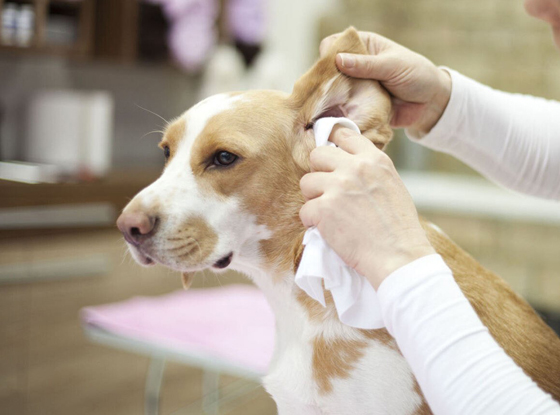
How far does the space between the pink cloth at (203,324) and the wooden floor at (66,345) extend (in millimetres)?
594

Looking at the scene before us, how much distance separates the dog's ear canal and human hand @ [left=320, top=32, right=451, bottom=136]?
2 centimetres

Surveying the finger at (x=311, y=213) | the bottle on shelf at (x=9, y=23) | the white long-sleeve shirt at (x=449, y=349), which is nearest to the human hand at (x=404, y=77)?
the finger at (x=311, y=213)

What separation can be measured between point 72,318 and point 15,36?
1189mm

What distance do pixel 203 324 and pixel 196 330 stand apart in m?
0.06

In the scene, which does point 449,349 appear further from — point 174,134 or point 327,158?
point 174,134

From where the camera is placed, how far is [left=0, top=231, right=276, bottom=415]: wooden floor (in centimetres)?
227

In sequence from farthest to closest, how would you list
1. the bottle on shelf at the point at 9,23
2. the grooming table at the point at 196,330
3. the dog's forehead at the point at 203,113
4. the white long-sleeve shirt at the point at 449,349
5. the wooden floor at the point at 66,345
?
the bottle on shelf at the point at 9,23 < the wooden floor at the point at 66,345 < the grooming table at the point at 196,330 < the dog's forehead at the point at 203,113 < the white long-sleeve shirt at the point at 449,349

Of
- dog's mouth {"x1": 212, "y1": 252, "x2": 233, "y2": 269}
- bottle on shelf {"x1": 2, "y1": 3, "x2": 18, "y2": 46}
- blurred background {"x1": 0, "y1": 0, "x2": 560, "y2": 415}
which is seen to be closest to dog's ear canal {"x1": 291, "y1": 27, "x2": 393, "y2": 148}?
dog's mouth {"x1": 212, "y1": 252, "x2": 233, "y2": 269}

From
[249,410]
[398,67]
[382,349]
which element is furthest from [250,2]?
[382,349]

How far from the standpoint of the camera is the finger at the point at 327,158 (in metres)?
0.74

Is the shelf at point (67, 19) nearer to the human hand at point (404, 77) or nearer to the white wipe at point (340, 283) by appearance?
the human hand at point (404, 77)

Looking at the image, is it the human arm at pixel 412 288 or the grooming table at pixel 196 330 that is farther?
the grooming table at pixel 196 330

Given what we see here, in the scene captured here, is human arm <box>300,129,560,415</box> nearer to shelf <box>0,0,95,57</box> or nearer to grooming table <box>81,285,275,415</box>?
grooming table <box>81,285,275,415</box>

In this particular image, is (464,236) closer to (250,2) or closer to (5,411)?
(250,2)
